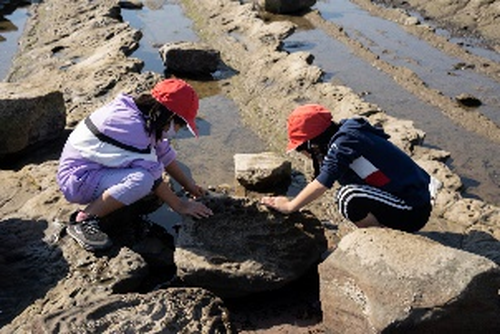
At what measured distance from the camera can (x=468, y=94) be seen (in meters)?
6.82

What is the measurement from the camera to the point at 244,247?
3520 mm

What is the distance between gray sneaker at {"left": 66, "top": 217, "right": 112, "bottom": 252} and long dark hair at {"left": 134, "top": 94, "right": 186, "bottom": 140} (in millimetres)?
662

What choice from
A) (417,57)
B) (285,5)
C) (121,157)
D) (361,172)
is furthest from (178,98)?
(285,5)

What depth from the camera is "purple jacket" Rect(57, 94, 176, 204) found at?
355 cm

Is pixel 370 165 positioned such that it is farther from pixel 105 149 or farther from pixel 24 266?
pixel 24 266

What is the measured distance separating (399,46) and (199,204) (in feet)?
19.9

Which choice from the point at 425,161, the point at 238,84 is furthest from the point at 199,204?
the point at 238,84

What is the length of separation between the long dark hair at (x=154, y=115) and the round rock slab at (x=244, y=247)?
540mm

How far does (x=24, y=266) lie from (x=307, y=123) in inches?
74.2

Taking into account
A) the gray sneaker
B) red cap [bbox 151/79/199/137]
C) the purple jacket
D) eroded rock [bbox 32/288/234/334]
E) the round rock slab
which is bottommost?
the gray sneaker

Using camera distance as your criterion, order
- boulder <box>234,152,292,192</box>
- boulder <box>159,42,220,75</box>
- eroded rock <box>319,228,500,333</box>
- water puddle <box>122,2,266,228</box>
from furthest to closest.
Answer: boulder <box>159,42,220,75</box>, water puddle <box>122,2,266,228</box>, boulder <box>234,152,292,192</box>, eroded rock <box>319,228,500,333</box>

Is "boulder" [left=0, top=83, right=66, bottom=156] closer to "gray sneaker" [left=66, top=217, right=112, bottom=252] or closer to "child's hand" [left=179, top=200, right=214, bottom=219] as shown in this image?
"gray sneaker" [left=66, top=217, right=112, bottom=252]

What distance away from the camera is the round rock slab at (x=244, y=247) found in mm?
3336

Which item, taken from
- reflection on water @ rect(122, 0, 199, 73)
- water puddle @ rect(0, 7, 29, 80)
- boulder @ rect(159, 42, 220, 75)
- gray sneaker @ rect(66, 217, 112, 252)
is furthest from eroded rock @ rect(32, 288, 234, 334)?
water puddle @ rect(0, 7, 29, 80)
